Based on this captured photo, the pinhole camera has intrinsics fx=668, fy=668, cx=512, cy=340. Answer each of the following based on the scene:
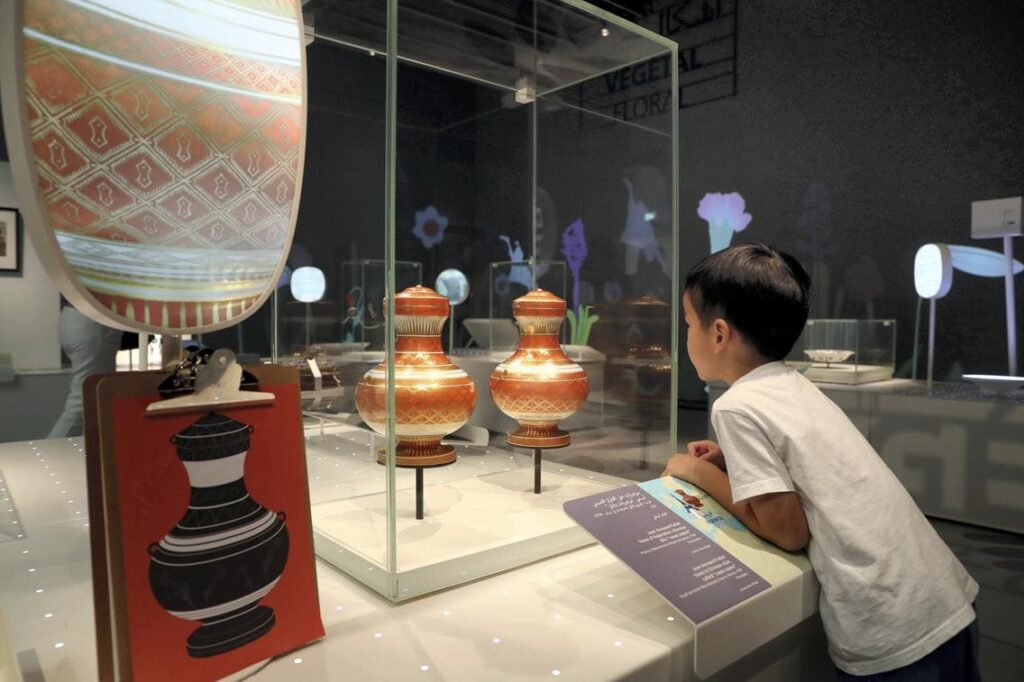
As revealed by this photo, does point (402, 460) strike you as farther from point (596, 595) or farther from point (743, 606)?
point (743, 606)

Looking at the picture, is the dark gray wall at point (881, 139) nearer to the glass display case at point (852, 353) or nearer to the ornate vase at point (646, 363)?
the glass display case at point (852, 353)

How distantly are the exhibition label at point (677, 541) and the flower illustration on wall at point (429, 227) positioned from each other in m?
0.73

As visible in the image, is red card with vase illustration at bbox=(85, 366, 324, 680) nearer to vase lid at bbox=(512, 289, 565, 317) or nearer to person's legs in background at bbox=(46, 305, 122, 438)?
person's legs in background at bbox=(46, 305, 122, 438)

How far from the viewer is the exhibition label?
831mm

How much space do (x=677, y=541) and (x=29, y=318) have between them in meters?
1.12

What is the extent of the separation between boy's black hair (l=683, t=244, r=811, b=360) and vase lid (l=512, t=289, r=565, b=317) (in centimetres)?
54

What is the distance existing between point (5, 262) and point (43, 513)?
1.93ft

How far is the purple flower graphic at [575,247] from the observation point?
182 cm

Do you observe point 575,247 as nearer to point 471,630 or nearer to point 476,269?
point 476,269

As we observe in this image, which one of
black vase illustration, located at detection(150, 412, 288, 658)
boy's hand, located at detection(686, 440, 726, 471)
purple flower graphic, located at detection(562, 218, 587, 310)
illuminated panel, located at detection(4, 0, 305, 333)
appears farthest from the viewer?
purple flower graphic, located at detection(562, 218, 587, 310)

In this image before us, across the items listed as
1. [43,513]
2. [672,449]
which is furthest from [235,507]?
[672,449]

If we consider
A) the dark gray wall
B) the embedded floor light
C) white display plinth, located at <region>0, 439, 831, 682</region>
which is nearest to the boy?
white display plinth, located at <region>0, 439, 831, 682</region>

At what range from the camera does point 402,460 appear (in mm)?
1253

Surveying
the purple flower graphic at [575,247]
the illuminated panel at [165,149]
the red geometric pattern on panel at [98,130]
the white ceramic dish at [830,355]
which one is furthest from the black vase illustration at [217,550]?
the white ceramic dish at [830,355]
